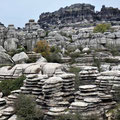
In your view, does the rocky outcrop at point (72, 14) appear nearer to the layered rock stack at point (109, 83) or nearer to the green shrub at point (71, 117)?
the layered rock stack at point (109, 83)

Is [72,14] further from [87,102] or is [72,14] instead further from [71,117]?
[71,117]

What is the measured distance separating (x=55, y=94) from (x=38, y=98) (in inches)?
46.5

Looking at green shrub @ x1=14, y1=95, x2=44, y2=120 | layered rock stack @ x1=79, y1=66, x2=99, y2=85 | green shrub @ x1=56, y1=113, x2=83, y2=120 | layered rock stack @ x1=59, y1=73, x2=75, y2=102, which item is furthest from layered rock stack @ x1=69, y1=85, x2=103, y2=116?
layered rock stack @ x1=79, y1=66, x2=99, y2=85

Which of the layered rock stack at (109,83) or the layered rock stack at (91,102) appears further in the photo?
the layered rock stack at (109,83)

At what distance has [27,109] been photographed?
1259 centimetres

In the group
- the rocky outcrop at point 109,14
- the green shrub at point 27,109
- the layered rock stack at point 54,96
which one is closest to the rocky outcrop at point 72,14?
the rocky outcrop at point 109,14

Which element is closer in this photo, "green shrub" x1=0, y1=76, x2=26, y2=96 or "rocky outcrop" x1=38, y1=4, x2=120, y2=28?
"green shrub" x1=0, y1=76, x2=26, y2=96

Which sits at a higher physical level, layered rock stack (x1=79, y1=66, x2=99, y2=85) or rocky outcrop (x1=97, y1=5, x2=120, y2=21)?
rocky outcrop (x1=97, y1=5, x2=120, y2=21)

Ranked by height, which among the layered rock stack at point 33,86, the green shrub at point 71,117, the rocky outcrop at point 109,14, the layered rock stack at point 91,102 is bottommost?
the green shrub at point 71,117

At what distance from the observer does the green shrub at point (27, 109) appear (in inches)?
485

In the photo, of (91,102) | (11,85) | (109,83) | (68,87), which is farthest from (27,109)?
(11,85)

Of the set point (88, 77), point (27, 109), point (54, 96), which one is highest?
point (88, 77)

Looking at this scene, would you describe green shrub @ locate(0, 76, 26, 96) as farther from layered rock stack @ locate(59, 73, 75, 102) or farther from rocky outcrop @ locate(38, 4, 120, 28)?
rocky outcrop @ locate(38, 4, 120, 28)

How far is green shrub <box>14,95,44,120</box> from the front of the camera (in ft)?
40.4
